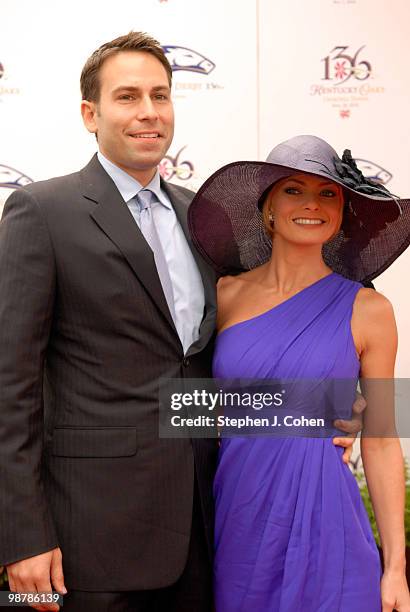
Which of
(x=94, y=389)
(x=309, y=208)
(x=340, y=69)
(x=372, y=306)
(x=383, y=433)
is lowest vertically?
(x=383, y=433)

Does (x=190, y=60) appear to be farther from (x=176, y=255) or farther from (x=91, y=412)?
(x=91, y=412)

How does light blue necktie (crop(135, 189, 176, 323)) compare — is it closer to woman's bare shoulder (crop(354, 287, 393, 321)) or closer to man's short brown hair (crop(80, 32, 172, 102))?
man's short brown hair (crop(80, 32, 172, 102))

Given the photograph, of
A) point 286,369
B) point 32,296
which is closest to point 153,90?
point 32,296

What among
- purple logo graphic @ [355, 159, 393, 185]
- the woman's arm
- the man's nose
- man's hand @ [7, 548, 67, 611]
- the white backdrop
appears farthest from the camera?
purple logo graphic @ [355, 159, 393, 185]

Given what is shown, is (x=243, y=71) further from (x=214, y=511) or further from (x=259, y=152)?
(x=214, y=511)

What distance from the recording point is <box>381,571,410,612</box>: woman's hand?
5.75ft

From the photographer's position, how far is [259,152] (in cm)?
351

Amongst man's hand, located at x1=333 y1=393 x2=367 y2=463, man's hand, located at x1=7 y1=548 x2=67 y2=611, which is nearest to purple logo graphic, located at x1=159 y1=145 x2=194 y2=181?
man's hand, located at x1=333 y1=393 x2=367 y2=463

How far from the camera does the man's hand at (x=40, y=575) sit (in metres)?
1.68

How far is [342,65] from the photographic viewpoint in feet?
11.6

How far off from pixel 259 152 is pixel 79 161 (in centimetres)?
80

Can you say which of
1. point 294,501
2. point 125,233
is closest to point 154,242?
point 125,233

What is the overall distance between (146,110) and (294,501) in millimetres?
981

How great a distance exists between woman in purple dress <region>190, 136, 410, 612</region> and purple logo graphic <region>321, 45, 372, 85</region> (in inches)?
67.8
